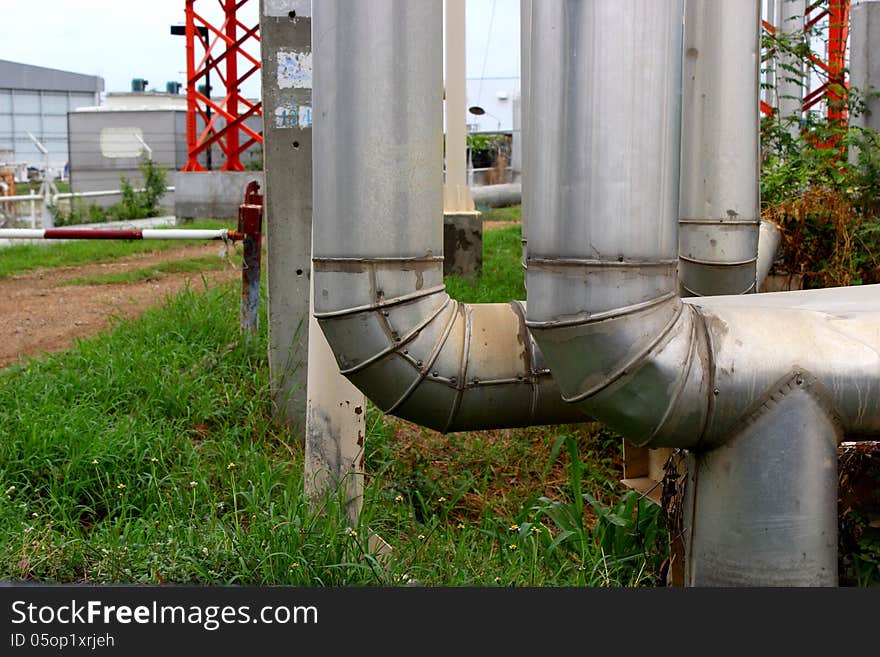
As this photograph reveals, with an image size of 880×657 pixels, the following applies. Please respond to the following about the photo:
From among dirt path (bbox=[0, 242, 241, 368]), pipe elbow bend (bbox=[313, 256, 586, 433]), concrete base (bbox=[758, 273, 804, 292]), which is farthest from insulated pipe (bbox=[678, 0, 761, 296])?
dirt path (bbox=[0, 242, 241, 368])

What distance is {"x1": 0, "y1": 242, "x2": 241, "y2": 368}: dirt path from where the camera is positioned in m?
6.33

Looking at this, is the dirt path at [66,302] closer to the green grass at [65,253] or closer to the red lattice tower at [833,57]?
the green grass at [65,253]

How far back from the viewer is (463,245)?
8617 millimetres

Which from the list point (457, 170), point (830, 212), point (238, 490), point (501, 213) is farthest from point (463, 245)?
point (501, 213)

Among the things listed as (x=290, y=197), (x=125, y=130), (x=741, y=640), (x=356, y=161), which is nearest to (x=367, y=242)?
(x=356, y=161)

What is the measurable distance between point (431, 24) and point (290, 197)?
74.4 inches

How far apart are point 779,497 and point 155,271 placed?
26.2 feet

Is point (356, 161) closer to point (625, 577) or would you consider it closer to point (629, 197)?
point (629, 197)

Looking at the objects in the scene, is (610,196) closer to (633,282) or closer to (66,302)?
(633,282)

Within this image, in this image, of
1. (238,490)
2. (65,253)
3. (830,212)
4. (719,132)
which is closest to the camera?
(238,490)

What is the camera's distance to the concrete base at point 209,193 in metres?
15.3

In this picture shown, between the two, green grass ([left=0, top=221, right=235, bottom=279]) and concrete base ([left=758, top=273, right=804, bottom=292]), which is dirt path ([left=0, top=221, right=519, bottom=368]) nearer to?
green grass ([left=0, top=221, right=235, bottom=279])

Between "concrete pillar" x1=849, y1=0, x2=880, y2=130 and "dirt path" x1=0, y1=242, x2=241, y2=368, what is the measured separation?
472cm

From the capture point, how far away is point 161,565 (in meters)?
2.98
